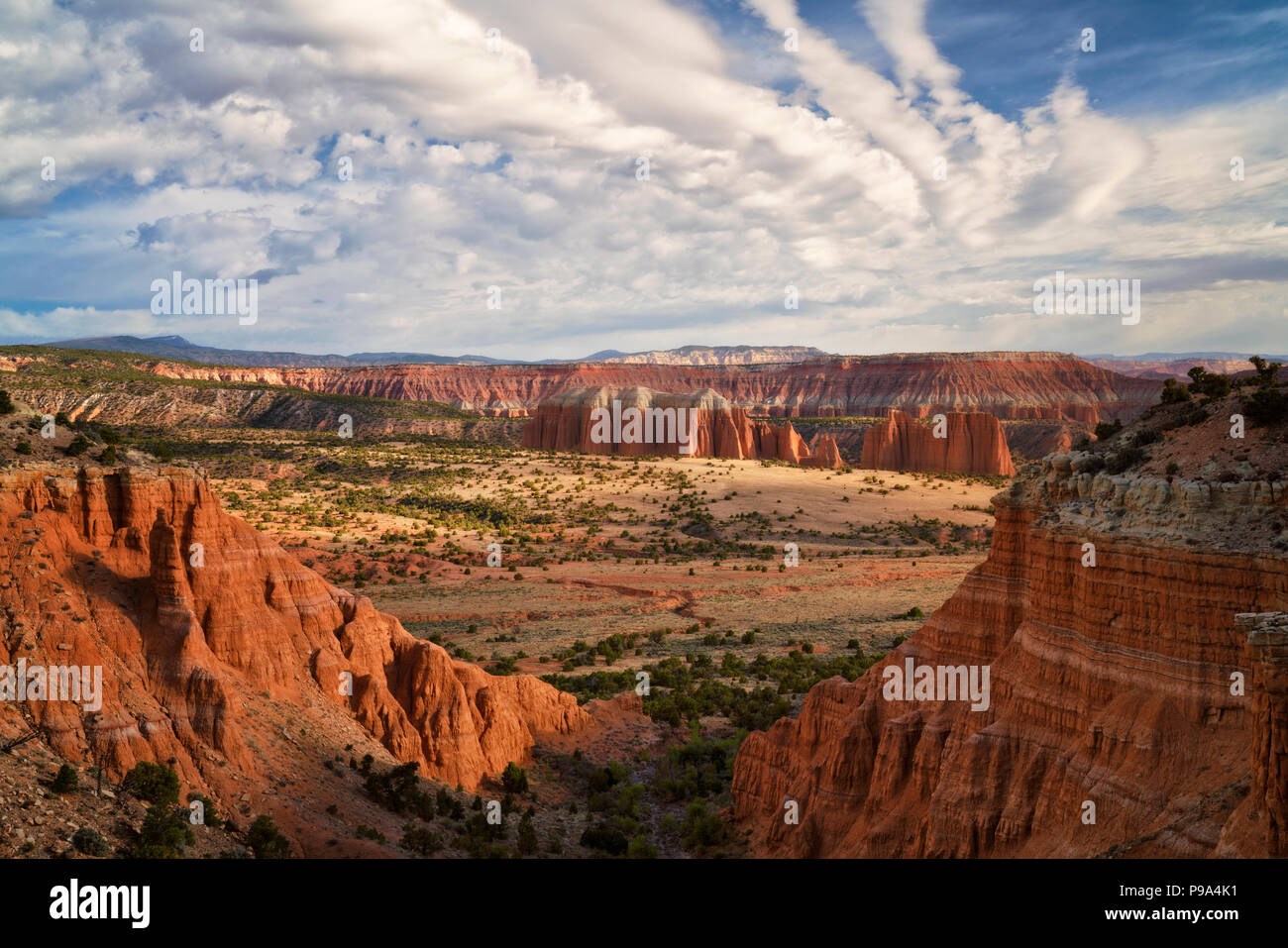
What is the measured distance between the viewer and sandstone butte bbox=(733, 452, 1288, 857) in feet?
36.6

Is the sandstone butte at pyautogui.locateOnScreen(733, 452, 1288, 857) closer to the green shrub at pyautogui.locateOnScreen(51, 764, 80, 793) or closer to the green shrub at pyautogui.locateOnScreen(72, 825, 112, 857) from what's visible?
the green shrub at pyautogui.locateOnScreen(72, 825, 112, 857)

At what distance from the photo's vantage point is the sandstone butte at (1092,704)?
11.1 metres

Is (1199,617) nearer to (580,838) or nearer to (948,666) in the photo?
(948,666)

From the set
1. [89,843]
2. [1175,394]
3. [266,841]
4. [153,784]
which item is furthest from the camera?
[1175,394]

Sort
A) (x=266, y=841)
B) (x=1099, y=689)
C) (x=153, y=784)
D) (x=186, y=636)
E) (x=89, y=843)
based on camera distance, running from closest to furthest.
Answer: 1. (x=89, y=843)
2. (x=1099, y=689)
3. (x=153, y=784)
4. (x=266, y=841)
5. (x=186, y=636)

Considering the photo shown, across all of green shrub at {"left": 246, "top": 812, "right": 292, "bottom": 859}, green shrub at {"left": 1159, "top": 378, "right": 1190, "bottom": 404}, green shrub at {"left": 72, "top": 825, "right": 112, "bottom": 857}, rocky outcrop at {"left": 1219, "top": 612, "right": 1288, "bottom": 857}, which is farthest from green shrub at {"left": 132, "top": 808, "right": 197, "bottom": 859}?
green shrub at {"left": 1159, "top": 378, "right": 1190, "bottom": 404}

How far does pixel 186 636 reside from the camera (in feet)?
57.5

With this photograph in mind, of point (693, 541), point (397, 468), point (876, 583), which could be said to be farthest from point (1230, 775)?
point (397, 468)

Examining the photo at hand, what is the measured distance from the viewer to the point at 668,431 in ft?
467

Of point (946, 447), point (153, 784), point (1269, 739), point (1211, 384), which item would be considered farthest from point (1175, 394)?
point (946, 447)

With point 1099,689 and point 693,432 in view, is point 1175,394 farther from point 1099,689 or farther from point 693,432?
point 693,432

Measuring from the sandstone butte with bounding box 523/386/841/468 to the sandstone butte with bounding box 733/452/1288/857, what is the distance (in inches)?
4792

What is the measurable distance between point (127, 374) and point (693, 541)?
133 m

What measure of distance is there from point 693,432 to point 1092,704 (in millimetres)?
128253
